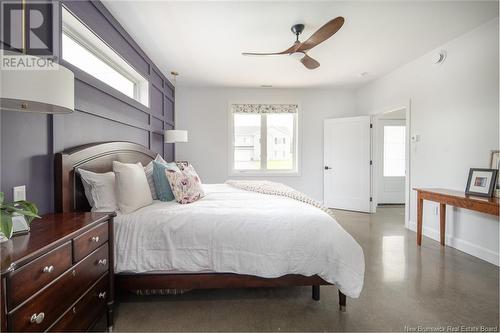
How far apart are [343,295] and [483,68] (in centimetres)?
293

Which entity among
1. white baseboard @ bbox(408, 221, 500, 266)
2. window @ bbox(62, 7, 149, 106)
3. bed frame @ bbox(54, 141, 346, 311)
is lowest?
white baseboard @ bbox(408, 221, 500, 266)

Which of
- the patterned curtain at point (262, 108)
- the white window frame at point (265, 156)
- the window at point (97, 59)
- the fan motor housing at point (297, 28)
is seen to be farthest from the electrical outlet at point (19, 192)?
the patterned curtain at point (262, 108)

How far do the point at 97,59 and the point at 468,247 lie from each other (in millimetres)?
4624

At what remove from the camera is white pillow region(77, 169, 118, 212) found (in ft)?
5.46

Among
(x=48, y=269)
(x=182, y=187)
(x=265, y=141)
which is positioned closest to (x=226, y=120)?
(x=265, y=141)

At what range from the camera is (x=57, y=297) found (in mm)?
982

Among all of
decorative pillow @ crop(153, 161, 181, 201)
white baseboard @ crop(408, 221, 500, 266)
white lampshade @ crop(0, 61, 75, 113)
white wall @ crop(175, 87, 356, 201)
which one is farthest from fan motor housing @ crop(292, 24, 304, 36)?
white baseboard @ crop(408, 221, 500, 266)

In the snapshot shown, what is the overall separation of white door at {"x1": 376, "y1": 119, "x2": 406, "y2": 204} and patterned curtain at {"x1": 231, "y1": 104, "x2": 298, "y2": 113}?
230 cm

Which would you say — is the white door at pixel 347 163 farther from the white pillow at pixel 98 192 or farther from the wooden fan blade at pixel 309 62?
the white pillow at pixel 98 192

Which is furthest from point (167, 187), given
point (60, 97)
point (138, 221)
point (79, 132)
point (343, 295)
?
point (343, 295)

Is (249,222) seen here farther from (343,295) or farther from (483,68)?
(483,68)

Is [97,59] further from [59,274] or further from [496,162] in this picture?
[496,162]

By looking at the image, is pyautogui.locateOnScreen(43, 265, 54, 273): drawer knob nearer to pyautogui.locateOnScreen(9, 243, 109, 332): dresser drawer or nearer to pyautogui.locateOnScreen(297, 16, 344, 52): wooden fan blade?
pyautogui.locateOnScreen(9, 243, 109, 332): dresser drawer

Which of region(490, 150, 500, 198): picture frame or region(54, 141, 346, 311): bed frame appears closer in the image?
region(54, 141, 346, 311): bed frame
